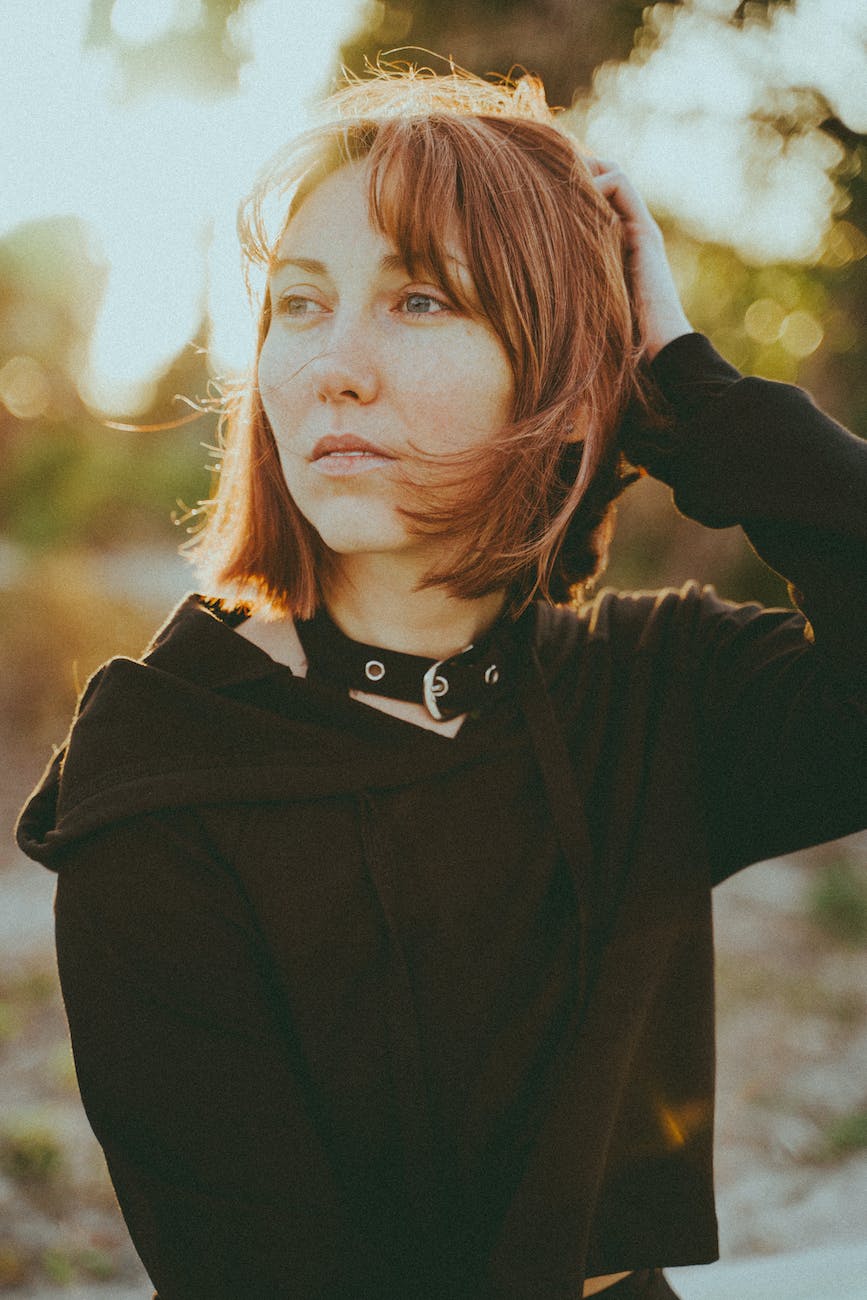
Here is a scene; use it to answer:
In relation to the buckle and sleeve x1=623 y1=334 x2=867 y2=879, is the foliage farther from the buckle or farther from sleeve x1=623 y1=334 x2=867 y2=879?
sleeve x1=623 y1=334 x2=867 y2=879

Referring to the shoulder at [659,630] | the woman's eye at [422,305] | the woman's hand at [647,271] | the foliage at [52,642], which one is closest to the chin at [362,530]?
the woman's eye at [422,305]

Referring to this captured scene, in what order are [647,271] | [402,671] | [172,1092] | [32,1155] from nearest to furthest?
[172,1092], [402,671], [647,271], [32,1155]

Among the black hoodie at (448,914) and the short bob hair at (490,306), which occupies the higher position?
the short bob hair at (490,306)

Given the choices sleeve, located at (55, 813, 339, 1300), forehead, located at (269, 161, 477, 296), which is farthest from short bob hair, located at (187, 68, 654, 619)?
sleeve, located at (55, 813, 339, 1300)

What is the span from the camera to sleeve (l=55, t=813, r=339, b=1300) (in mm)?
1233

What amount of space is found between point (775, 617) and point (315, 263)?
92cm

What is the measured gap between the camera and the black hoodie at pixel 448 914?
125 cm

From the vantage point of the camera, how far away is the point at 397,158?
133 centimetres

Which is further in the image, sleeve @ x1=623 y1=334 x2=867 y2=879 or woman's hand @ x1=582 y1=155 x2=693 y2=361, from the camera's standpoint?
woman's hand @ x1=582 y1=155 x2=693 y2=361

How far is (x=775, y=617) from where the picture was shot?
160cm

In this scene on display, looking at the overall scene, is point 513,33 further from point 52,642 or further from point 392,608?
point 52,642

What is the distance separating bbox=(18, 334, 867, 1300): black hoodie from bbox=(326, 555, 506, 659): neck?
0.15 meters

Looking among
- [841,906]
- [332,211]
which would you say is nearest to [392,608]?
[332,211]

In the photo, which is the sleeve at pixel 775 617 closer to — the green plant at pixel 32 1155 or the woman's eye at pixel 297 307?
the woman's eye at pixel 297 307
